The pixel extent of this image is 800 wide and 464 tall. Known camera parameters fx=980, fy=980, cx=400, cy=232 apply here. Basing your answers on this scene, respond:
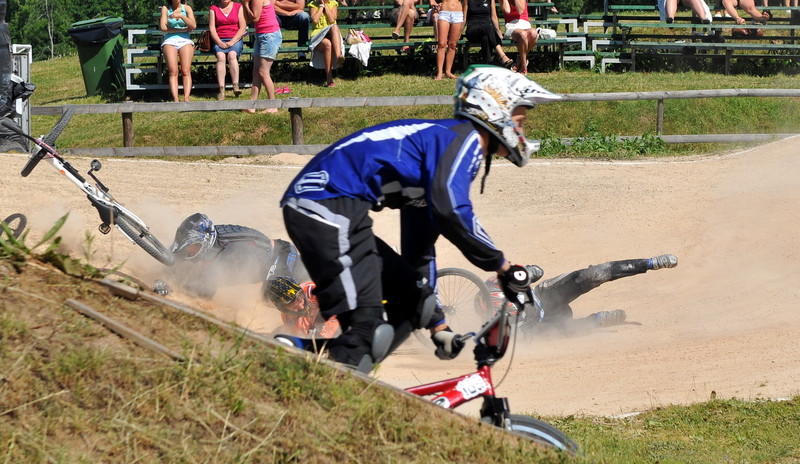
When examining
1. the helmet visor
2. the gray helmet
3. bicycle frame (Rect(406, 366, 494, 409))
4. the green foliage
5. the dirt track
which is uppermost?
the gray helmet

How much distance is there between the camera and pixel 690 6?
2091 cm

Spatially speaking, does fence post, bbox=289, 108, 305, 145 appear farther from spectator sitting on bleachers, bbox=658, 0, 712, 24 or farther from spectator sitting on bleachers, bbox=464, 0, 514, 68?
spectator sitting on bleachers, bbox=658, 0, 712, 24

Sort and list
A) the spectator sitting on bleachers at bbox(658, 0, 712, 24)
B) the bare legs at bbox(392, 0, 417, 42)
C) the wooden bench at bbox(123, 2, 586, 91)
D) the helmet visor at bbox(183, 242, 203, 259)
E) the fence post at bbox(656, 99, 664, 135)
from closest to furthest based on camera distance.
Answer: the helmet visor at bbox(183, 242, 203, 259), the fence post at bbox(656, 99, 664, 135), the wooden bench at bbox(123, 2, 586, 91), the bare legs at bbox(392, 0, 417, 42), the spectator sitting on bleachers at bbox(658, 0, 712, 24)

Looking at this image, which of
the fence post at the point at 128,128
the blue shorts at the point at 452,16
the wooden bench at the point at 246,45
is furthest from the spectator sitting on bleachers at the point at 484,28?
the fence post at the point at 128,128

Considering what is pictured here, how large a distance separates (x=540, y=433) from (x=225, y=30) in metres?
14.3

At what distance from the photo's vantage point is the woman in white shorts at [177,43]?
1766 cm

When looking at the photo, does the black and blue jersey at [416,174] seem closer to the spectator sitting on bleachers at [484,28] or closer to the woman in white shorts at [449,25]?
the woman in white shorts at [449,25]

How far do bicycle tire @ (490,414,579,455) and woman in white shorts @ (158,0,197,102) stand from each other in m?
14.0

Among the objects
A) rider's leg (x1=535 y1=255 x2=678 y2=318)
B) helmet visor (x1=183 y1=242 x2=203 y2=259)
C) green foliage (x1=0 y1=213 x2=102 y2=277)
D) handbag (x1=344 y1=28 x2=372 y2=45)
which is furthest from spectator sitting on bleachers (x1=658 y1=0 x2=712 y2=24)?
green foliage (x1=0 y1=213 x2=102 y2=277)

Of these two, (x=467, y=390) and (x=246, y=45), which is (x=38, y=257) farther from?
(x=246, y=45)

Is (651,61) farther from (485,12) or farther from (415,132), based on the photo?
(415,132)

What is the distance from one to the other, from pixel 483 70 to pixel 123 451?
2652 millimetres

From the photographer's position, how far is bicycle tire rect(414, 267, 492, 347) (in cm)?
873

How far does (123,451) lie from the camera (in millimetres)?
3871
